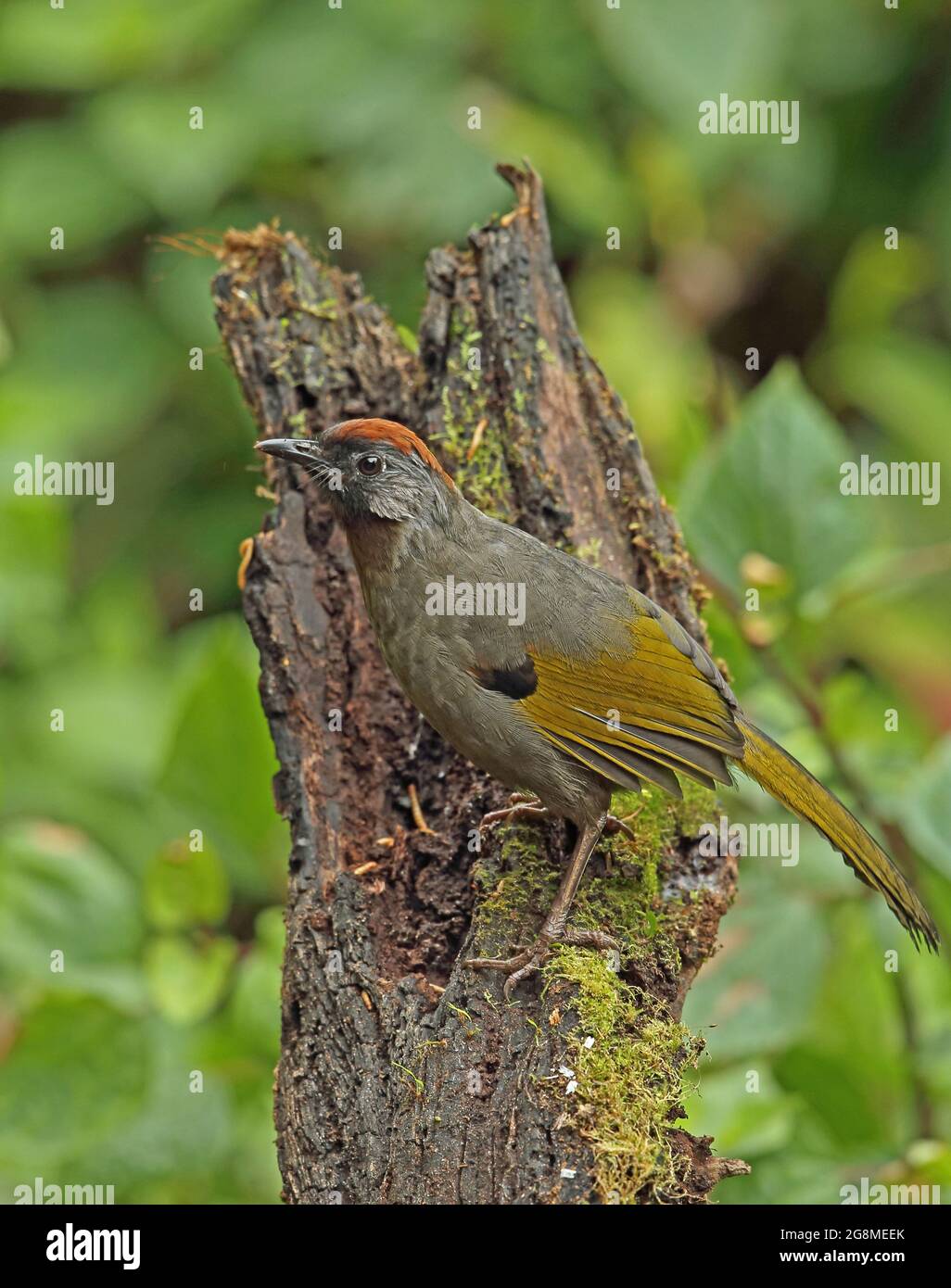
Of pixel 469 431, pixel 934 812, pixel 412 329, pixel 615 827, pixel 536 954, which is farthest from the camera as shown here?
pixel 412 329

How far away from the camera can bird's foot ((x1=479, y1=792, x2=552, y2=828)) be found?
337cm

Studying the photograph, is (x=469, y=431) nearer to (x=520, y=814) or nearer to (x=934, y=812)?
(x=520, y=814)

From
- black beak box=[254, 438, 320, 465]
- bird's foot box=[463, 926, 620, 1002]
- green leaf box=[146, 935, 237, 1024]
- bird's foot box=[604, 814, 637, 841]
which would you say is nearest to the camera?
bird's foot box=[463, 926, 620, 1002]

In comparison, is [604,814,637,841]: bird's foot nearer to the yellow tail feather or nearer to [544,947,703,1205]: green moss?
the yellow tail feather

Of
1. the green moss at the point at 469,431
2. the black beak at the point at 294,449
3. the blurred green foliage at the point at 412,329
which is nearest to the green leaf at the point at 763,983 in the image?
the blurred green foliage at the point at 412,329

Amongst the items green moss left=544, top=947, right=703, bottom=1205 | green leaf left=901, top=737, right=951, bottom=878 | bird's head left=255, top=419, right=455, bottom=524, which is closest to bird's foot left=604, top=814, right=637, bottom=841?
green moss left=544, top=947, right=703, bottom=1205

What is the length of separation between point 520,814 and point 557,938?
502 millimetres

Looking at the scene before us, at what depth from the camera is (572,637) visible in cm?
332

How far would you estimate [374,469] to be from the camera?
3412mm

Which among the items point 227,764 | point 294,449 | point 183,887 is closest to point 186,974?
point 183,887

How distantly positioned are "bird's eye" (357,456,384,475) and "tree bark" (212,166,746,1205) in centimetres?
33

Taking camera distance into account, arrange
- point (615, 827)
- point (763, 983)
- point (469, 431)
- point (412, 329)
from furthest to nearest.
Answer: point (412, 329) → point (469, 431) → point (763, 983) → point (615, 827)

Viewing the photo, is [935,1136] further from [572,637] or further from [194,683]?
[194,683]
